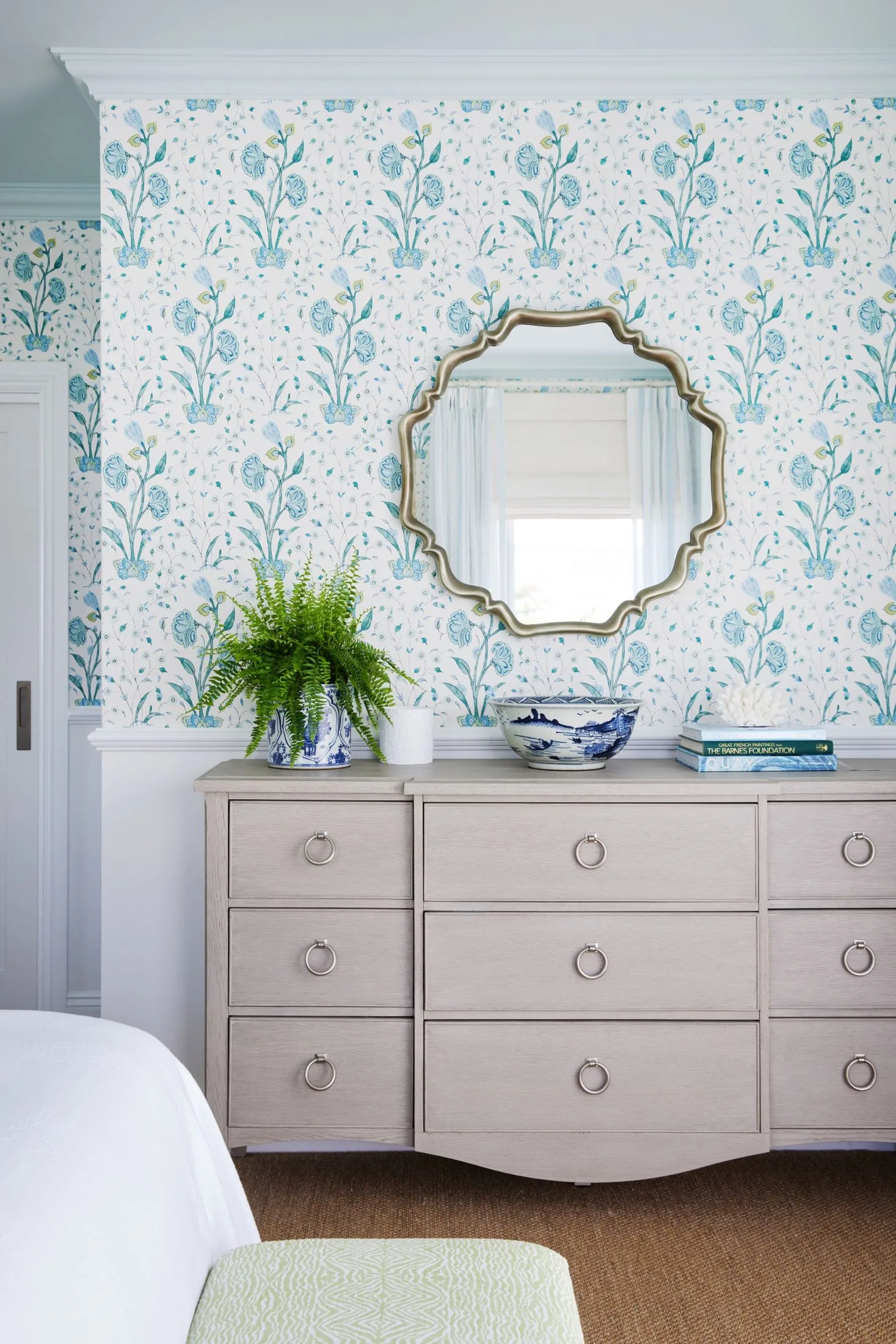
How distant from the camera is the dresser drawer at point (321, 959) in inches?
79.7

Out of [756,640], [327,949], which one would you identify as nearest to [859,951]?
[756,640]

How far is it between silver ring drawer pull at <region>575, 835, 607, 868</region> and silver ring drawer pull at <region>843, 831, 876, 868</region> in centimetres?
52

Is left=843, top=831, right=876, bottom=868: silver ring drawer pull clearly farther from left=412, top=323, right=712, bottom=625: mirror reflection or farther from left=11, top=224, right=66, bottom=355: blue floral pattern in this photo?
left=11, top=224, right=66, bottom=355: blue floral pattern

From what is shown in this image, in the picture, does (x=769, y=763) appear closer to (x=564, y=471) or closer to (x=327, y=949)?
(x=564, y=471)

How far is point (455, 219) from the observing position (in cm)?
243

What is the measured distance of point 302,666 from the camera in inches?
81.1

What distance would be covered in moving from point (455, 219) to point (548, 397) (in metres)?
0.52

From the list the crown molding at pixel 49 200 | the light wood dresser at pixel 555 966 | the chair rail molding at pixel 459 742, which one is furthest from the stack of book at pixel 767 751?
the crown molding at pixel 49 200

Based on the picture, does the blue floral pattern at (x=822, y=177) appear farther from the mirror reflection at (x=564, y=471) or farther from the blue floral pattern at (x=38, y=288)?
the blue floral pattern at (x=38, y=288)

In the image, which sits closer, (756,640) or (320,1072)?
(320,1072)

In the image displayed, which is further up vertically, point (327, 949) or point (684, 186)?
point (684, 186)

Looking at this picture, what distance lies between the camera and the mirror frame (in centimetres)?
240

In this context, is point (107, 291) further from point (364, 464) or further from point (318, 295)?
point (364, 464)

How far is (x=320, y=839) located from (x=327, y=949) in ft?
0.78
